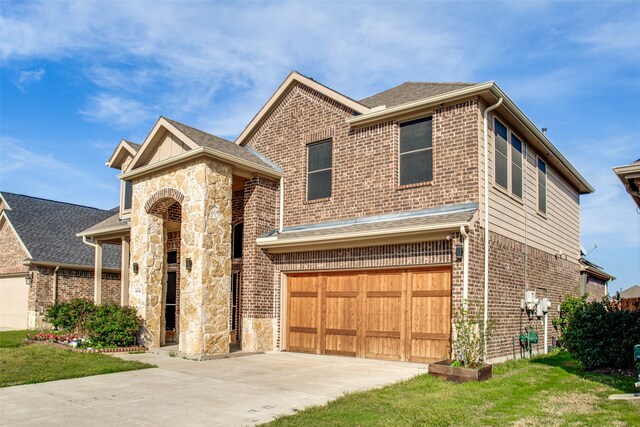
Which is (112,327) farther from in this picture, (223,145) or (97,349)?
(223,145)

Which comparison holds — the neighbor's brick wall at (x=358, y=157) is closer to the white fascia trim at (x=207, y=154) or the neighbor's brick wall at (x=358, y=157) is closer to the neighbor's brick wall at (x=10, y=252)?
the white fascia trim at (x=207, y=154)

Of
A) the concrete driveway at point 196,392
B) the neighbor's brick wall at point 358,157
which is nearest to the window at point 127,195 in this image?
the neighbor's brick wall at point 358,157

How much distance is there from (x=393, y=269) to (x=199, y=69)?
278 inches

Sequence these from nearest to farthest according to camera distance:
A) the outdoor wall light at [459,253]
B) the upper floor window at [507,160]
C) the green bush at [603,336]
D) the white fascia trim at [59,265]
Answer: the green bush at [603,336]
the outdoor wall light at [459,253]
the upper floor window at [507,160]
the white fascia trim at [59,265]

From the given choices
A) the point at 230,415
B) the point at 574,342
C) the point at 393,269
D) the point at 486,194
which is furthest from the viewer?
the point at 393,269

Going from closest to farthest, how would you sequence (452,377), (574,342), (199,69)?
(452,377), (574,342), (199,69)

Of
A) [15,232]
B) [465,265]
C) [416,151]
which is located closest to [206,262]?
[416,151]

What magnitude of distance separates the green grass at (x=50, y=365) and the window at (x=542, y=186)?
1136cm

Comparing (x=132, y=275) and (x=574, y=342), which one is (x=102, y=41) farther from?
(x=574, y=342)

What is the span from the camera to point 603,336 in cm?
1066

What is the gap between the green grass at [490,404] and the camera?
22.0 ft

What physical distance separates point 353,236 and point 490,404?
562 centimetres

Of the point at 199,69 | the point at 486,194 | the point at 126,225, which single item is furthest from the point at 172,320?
the point at 486,194

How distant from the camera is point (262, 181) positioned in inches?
593
